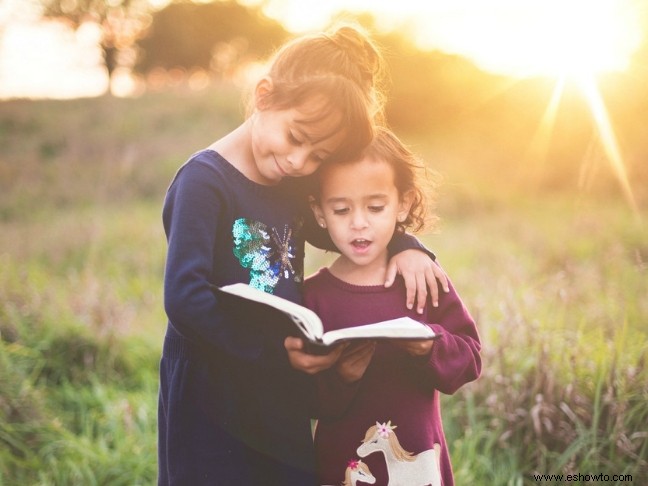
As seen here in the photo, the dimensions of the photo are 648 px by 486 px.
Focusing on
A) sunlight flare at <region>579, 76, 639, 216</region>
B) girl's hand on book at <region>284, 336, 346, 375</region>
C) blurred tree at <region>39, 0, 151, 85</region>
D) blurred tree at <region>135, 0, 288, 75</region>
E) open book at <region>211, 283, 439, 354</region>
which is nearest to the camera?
open book at <region>211, 283, 439, 354</region>

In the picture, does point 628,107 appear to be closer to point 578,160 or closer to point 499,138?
point 578,160

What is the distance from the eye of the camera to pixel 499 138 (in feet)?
42.0

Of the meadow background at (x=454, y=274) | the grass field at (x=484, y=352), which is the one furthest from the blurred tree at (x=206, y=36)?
the grass field at (x=484, y=352)

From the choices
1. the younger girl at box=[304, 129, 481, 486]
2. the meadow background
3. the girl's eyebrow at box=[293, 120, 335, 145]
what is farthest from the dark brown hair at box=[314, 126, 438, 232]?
the meadow background

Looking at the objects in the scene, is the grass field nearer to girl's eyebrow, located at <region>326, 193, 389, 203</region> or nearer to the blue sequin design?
girl's eyebrow, located at <region>326, 193, 389, 203</region>

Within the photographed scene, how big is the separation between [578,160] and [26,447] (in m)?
10.4

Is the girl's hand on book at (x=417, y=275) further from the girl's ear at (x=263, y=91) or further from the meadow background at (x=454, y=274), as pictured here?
the girl's ear at (x=263, y=91)

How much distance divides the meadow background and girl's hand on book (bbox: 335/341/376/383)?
78 cm

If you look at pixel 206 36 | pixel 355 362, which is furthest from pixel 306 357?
pixel 206 36

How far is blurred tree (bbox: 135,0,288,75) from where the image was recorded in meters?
31.2

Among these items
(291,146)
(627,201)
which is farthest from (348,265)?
(627,201)

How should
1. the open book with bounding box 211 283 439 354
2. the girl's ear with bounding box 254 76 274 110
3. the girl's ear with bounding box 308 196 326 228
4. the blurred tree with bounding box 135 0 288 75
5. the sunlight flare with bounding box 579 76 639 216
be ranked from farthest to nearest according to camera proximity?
the blurred tree with bounding box 135 0 288 75 < the sunlight flare with bounding box 579 76 639 216 < the girl's ear with bounding box 308 196 326 228 < the girl's ear with bounding box 254 76 274 110 < the open book with bounding box 211 283 439 354

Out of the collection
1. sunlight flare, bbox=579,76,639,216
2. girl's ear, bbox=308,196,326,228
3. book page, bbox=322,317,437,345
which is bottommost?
book page, bbox=322,317,437,345

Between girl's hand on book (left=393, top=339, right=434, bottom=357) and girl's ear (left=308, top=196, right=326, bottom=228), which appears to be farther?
girl's ear (left=308, top=196, right=326, bottom=228)
